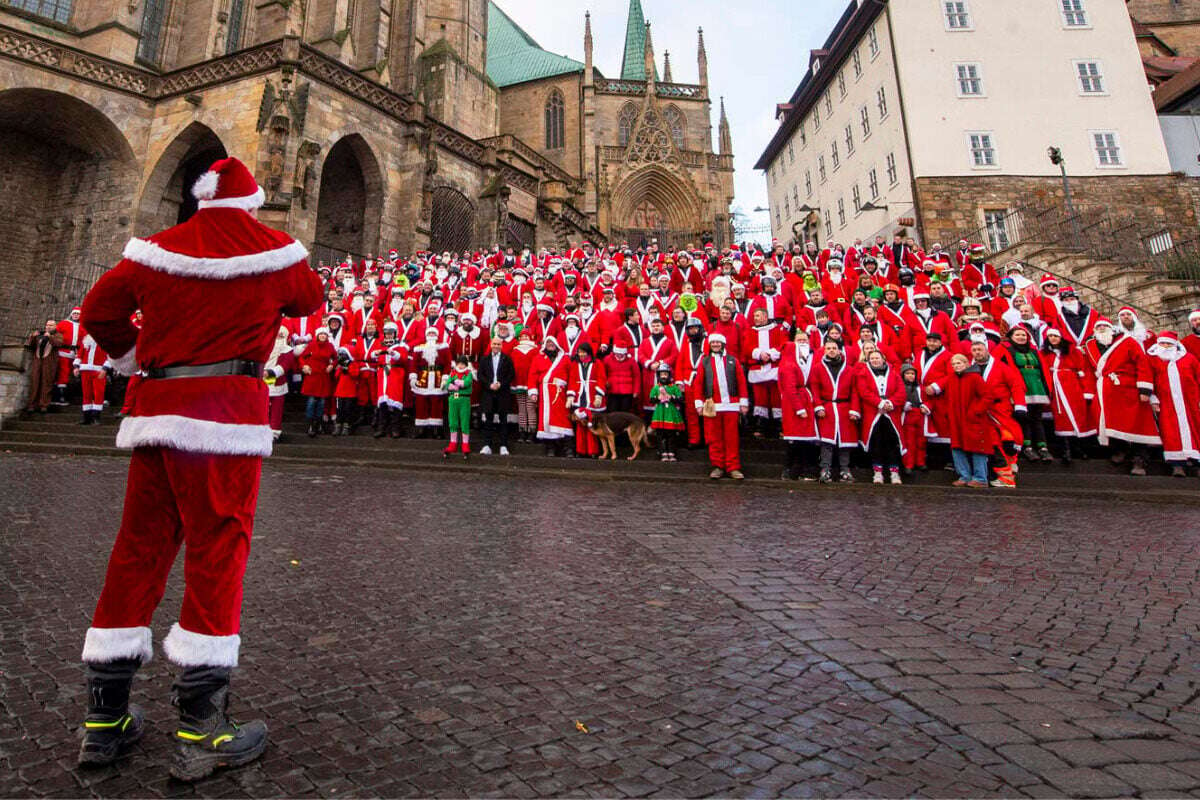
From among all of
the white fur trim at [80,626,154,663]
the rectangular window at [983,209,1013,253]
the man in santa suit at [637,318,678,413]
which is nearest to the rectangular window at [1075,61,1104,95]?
the rectangular window at [983,209,1013,253]

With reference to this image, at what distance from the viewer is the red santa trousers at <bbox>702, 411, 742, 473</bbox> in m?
8.59

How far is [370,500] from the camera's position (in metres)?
6.63

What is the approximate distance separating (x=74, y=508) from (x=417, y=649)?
16.0 feet

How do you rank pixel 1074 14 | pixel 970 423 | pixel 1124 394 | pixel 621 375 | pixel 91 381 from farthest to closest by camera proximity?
pixel 1074 14
pixel 91 381
pixel 621 375
pixel 1124 394
pixel 970 423

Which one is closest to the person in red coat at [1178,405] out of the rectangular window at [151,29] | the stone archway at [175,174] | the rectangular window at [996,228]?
the rectangular window at [996,228]

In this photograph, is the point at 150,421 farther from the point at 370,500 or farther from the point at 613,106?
the point at 613,106

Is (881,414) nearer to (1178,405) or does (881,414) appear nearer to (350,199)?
(1178,405)

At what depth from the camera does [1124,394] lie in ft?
28.8

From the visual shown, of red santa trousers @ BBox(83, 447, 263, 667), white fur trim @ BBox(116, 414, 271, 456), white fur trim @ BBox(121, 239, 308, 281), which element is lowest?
red santa trousers @ BBox(83, 447, 263, 667)

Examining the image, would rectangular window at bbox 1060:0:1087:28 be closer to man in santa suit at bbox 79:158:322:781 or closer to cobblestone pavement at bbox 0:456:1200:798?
cobblestone pavement at bbox 0:456:1200:798

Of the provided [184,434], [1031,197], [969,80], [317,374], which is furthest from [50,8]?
[1031,197]

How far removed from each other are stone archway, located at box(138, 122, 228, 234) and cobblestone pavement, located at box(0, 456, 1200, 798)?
1914 cm

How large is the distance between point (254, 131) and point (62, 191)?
7.98m

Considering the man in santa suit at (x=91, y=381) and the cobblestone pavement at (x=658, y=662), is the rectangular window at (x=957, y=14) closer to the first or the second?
the cobblestone pavement at (x=658, y=662)
